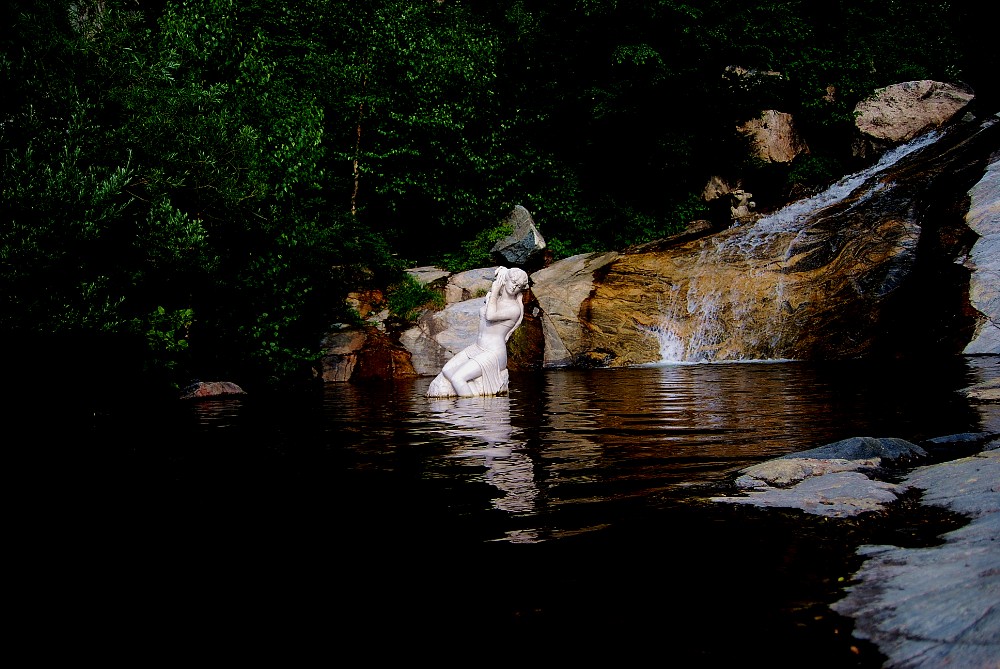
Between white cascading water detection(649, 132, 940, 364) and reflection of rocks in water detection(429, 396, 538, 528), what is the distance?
8.27 meters

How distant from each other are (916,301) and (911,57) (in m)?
14.3

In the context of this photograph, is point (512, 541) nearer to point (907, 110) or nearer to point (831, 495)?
point (831, 495)

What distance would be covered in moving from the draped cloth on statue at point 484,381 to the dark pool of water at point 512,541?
3321 millimetres

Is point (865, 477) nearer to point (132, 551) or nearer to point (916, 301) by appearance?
point (132, 551)

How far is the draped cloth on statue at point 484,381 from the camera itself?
411 inches

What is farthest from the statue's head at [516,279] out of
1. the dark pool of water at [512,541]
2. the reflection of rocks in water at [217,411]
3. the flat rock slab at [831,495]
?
the flat rock slab at [831,495]

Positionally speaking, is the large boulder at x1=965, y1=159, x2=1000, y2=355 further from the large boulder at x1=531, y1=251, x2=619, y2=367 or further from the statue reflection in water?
the statue reflection in water

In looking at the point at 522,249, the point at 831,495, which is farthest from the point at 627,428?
the point at 522,249

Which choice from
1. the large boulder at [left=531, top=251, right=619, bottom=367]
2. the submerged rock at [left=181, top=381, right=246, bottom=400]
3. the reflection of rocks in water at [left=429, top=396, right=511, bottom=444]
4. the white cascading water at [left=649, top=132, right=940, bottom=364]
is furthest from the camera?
the large boulder at [left=531, top=251, right=619, bottom=367]

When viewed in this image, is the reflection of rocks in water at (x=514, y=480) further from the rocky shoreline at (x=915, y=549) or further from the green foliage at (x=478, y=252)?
the green foliage at (x=478, y=252)

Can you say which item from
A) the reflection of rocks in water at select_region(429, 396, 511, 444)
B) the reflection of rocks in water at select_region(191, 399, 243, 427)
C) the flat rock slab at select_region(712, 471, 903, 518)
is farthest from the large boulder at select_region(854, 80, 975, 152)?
the flat rock slab at select_region(712, 471, 903, 518)

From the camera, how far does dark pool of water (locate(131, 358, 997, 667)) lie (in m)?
2.15

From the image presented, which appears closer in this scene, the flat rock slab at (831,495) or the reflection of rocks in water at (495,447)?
the flat rock slab at (831,495)

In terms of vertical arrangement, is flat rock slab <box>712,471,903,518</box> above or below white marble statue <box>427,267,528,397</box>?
below
